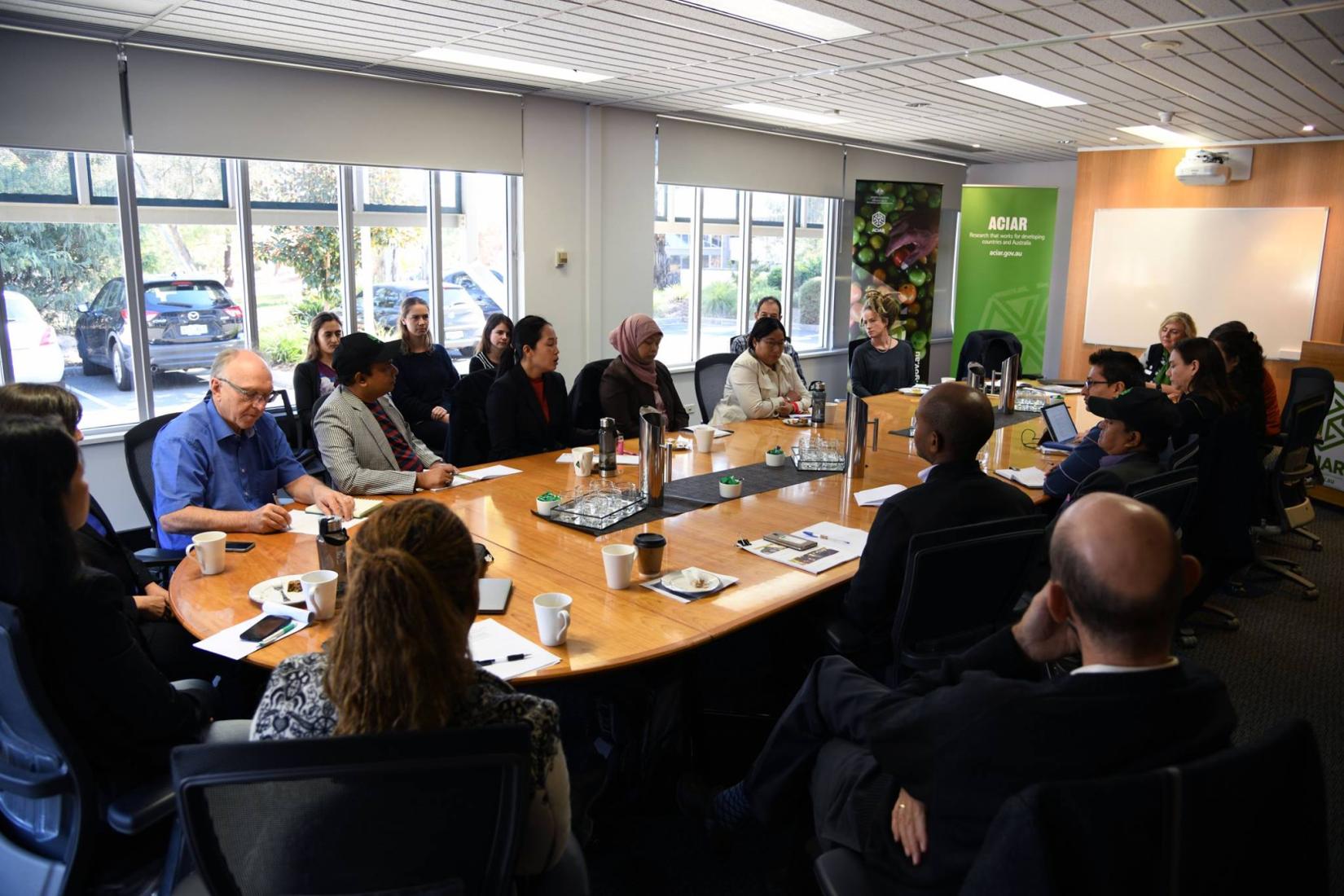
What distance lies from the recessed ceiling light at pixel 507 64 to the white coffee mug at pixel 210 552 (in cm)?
346

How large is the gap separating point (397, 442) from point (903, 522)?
2293 millimetres

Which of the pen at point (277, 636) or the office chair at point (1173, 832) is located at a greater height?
the office chair at point (1173, 832)

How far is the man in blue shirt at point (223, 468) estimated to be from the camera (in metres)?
3.04

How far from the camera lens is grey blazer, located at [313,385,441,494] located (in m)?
3.54

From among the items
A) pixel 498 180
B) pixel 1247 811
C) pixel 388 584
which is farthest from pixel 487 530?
pixel 498 180

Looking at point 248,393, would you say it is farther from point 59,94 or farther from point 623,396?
point 59,94

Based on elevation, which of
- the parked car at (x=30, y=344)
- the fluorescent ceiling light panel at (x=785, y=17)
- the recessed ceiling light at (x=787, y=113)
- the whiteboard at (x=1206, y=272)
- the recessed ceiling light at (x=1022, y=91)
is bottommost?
the parked car at (x=30, y=344)

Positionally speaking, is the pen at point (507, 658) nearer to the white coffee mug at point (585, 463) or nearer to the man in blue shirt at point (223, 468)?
the man in blue shirt at point (223, 468)

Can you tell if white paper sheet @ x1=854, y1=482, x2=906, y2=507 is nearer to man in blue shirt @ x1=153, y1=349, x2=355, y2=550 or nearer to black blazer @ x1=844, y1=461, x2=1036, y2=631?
black blazer @ x1=844, y1=461, x2=1036, y2=631

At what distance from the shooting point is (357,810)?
1235 millimetres

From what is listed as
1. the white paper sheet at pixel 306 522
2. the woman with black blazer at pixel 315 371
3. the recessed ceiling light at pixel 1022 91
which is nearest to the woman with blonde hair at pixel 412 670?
the white paper sheet at pixel 306 522

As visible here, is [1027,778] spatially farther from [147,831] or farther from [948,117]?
[948,117]

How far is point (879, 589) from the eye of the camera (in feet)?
8.38

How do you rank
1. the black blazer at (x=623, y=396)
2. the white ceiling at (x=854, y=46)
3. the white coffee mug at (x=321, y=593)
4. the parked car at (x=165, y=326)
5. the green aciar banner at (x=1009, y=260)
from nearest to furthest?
the white coffee mug at (x=321, y=593) → the white ceiling at (x=854, y=46) → the black blazer at (x=623, y=396) → the parked car at (x=165, y=326) → the green aciar banner at (x=1009, y=260)
